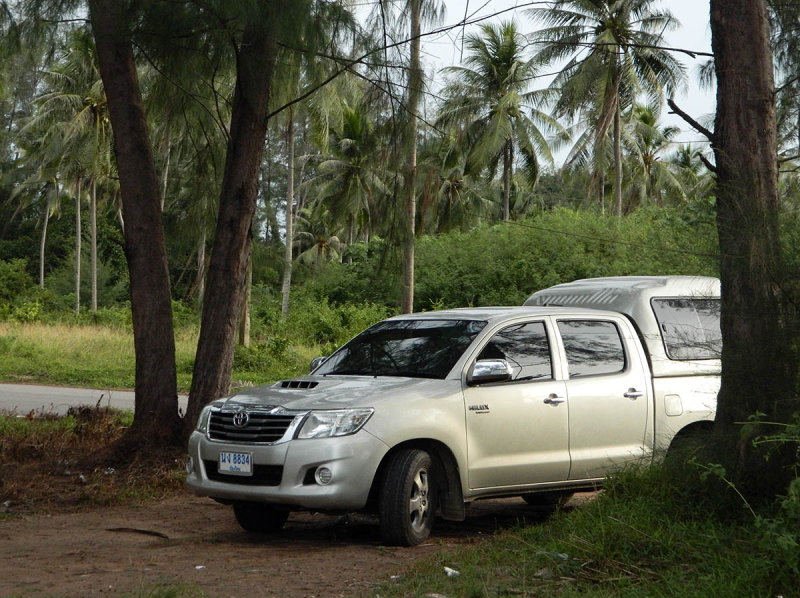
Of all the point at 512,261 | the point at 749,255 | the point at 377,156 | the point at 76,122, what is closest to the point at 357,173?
the point at 377,156

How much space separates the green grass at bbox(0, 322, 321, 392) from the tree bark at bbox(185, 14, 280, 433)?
9.55m

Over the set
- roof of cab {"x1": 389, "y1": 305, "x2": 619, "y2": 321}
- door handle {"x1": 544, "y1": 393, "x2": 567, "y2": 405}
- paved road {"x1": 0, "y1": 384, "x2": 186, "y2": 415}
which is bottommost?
paved road {"x1": 0, "y1": 384, "x2": 186, "y2": 415}

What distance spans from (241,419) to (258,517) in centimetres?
99

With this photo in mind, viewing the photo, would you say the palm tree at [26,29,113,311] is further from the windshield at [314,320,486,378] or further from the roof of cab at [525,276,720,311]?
the windshield at [314,320,486,378]

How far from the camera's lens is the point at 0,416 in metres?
14.7

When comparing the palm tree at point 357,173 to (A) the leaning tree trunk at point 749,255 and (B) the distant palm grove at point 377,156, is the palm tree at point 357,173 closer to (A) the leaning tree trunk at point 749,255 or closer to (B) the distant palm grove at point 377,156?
(B) the distant palm grove at point 377,156

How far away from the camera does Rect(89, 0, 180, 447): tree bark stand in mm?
10586

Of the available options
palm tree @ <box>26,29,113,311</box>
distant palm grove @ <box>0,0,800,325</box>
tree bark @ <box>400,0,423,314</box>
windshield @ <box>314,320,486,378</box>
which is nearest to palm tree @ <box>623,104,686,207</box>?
distant palm grove @ <box>0,0,800,325</box>

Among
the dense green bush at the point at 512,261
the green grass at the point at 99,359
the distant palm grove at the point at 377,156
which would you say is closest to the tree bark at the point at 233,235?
the distant palm grove at the point at 377,156

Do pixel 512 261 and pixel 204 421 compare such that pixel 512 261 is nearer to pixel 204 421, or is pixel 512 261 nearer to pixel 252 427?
pixel 204 421

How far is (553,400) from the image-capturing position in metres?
7.94

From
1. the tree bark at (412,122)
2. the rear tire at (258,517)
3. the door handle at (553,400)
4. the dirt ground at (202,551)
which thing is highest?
the tree bark at (412,122)

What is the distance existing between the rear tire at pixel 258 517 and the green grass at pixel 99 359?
490 inches

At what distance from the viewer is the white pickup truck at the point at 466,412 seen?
22.7 feet
